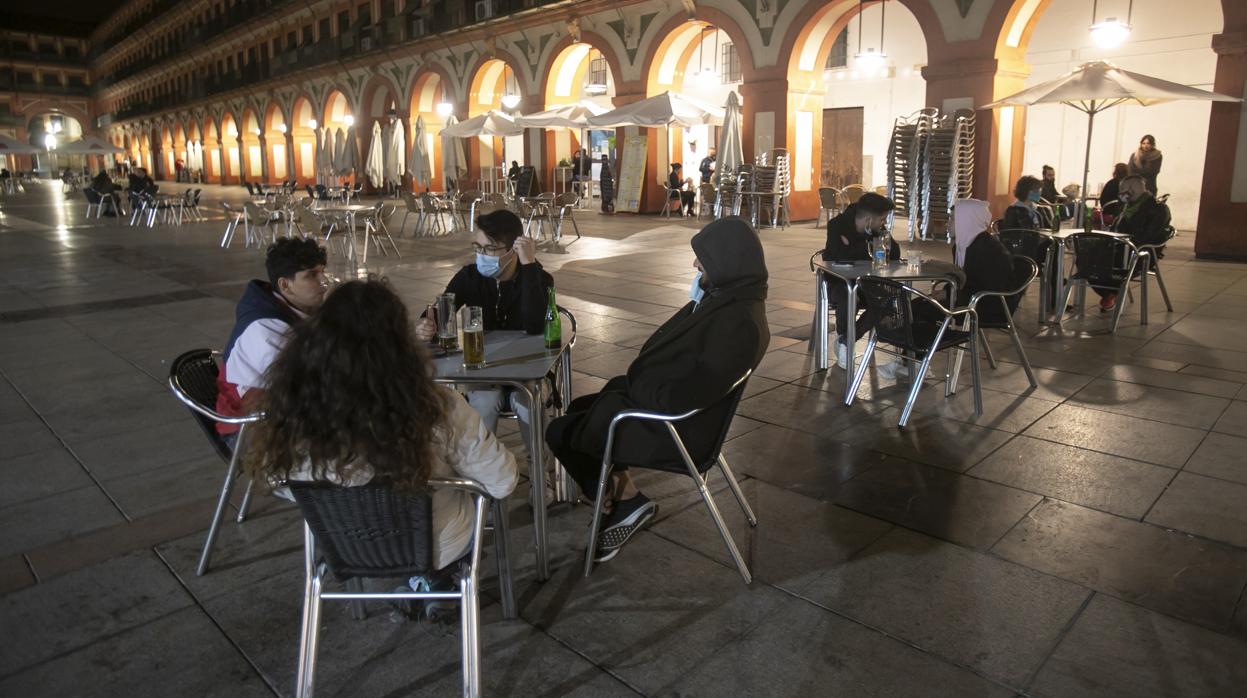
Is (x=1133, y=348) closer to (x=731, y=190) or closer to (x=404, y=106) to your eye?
(x=731, y=190)

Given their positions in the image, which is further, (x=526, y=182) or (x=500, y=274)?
(x=526, y=182)

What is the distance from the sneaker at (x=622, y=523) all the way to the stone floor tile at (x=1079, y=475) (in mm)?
1503

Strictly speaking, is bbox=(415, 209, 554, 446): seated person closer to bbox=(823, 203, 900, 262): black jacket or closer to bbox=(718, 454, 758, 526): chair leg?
bbox=(718, 454, 758, 526): chair leg

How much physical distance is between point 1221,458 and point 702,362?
2.61 metres

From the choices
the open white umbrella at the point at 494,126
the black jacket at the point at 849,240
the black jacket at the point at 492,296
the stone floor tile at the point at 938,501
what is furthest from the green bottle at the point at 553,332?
the open white umbrella at the point at 494,126

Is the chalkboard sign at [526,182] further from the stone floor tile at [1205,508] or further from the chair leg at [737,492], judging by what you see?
the stone floor tile at [1205,508]

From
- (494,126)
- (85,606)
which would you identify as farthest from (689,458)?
(494,126)

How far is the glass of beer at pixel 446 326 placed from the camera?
3.03 metres

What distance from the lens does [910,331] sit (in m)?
4.26

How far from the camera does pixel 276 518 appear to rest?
10.5 feet

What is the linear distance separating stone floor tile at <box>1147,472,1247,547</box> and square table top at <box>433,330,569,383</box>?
7.54 ft

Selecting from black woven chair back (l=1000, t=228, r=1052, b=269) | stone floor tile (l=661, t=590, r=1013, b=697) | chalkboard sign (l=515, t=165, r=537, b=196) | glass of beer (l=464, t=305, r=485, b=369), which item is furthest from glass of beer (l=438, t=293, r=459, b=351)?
chalkboard sign (l=515, t=165, r=537, b=196)

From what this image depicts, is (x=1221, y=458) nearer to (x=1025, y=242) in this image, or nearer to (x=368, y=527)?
(x=1025, y=242)

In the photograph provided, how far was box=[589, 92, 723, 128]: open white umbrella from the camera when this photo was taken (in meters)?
13.3
